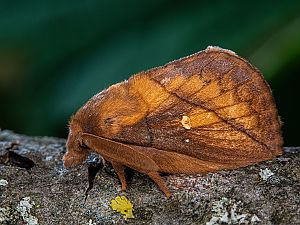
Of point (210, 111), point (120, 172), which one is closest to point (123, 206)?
point (120, 172)

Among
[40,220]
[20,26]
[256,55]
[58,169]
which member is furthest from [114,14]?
[40,220]

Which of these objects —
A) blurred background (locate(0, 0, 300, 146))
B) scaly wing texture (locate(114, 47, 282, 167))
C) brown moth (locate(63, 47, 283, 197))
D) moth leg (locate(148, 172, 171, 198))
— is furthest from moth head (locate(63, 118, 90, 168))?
blurred background (locate(0, 0, 300, 146))

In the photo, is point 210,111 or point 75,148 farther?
point 75,148

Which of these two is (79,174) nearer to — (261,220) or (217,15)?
(261,220)

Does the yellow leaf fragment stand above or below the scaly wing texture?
below

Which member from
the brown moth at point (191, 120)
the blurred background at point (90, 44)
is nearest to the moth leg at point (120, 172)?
the brown moth at point (191, 120)

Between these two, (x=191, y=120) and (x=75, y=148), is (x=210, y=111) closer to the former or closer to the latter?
(x=191, y=120)

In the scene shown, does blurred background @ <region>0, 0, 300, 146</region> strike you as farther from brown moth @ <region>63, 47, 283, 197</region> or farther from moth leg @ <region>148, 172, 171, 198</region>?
moth leg @ <region>148, 172, 171, 198</region>
